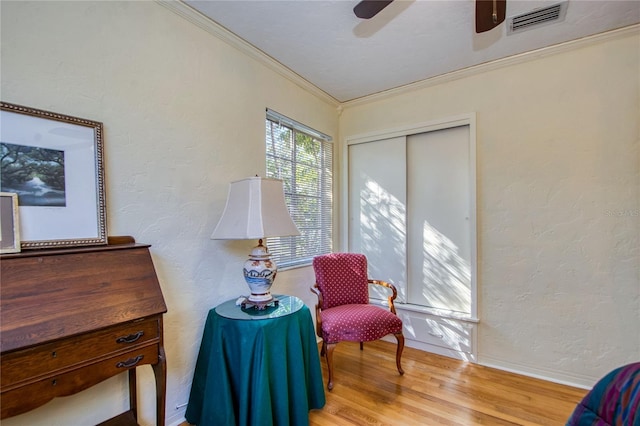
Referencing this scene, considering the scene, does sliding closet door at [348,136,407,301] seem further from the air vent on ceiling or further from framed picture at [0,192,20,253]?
framed picture at [0,192,20,253]

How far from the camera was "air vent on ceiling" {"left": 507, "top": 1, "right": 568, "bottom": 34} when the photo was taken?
5.95 ft

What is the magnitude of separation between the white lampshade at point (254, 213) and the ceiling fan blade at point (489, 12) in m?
1.37

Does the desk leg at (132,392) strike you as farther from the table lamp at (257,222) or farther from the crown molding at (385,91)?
the crown molding at (385,91)

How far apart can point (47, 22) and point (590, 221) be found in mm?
3434

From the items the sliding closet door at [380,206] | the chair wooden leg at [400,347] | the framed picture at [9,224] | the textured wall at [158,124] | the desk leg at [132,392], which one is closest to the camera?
the framed picture at [9,224]

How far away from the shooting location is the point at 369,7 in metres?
1.35

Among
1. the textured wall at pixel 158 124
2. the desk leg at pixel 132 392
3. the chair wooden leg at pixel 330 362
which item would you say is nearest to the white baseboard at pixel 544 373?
the chair wooden leg at pixel 330 362

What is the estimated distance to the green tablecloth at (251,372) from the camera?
4.89 feet

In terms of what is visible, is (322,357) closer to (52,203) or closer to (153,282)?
(153,282)

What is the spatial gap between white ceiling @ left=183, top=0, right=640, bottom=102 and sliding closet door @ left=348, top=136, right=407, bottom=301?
30.8 inches

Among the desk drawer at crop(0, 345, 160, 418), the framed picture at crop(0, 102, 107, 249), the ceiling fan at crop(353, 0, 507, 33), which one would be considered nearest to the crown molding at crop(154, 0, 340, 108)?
the framed picture at crop(0, 102, 107, 249)

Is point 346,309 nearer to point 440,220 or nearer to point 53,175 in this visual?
point 440,220

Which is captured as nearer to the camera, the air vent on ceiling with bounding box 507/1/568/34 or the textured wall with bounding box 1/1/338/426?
the textured wall with bounding box 1/1/338/426

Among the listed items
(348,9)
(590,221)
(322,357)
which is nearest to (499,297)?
(590,221)
